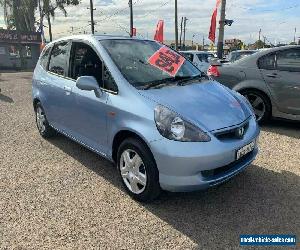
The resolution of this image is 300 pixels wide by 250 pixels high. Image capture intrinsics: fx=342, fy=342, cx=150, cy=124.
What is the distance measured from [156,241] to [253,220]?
39.1 inches

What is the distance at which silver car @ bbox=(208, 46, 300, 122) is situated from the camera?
6.11m

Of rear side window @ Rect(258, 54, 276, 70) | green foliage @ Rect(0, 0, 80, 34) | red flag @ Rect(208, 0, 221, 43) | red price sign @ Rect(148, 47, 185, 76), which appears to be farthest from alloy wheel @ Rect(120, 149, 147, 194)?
green foliage @ Rect(0, 0, 80, 34)

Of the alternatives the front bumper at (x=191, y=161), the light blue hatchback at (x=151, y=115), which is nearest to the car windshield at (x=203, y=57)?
the light blue hatchback at (x=151, y=115)

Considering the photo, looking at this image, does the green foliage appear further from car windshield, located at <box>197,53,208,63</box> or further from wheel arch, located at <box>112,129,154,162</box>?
wheel arch, located at <box>112,129,154,162</box>

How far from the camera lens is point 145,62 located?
4207 millimetres

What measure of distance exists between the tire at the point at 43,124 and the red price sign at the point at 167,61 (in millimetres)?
2415

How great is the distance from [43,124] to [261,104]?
159 inches

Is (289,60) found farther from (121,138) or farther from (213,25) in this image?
(213,25)

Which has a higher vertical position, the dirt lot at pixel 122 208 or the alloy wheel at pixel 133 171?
the alloy wheel at pixel 133 171

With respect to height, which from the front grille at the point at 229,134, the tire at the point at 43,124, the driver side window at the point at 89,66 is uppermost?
the driver side window at the point at 89,66

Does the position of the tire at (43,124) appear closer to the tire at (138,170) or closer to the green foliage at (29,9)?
the tire at (138,170)

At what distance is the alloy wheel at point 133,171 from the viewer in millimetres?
3553

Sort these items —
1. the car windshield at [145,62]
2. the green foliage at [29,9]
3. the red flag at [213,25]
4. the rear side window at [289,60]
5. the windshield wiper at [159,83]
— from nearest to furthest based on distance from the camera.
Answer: the windshield wiper at [159,83] < the car windshield at [145,62] < the rear side window at [289,60] < the red flag at [213,25] < the green foliage at [29,9]

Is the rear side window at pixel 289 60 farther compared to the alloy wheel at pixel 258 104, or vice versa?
the alloy wheel at pixel 258 104
